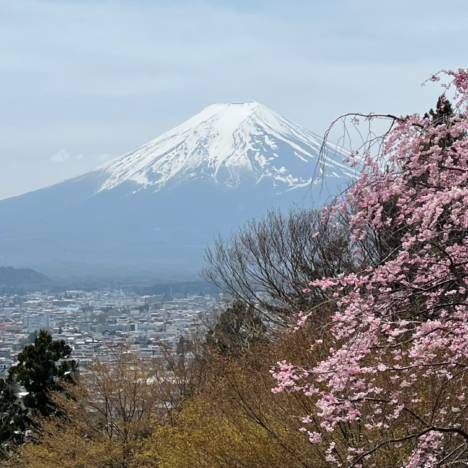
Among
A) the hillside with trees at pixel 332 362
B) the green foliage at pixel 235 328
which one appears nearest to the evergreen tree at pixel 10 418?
the hillside with trees at pixel 332 362

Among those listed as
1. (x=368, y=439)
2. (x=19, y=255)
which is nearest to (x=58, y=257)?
(x=19, y=255)

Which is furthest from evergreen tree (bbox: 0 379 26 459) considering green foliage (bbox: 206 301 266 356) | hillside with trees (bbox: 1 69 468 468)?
green foliage (bbox: 206 301 266 356)

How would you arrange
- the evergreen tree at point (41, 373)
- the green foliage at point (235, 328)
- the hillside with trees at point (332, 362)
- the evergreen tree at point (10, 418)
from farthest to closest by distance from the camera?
the evergreen tree at point (41, 373) → the green foliage at point (235, 328) → the evergreen tree at point (10, 418) → the hillside with trees at point (332, 362)

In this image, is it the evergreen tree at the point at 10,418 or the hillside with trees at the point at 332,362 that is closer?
the hillside with trees at the point at 332,362

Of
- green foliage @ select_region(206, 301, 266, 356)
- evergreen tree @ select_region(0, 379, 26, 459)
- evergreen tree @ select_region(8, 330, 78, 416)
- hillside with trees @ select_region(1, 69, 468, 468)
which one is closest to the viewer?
hillside with trees @ select_region(1, 69, 468, 468)

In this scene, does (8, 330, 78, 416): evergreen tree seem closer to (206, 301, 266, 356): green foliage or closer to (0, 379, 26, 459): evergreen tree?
(0, 379, 26, 459): evergreen tree

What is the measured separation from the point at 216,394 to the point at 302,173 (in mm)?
176348

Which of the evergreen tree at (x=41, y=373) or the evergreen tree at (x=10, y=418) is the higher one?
the evergreen tree at (x=41, y=373)

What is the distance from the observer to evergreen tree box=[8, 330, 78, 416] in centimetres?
2016

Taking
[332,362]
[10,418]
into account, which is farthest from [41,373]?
[332,362]

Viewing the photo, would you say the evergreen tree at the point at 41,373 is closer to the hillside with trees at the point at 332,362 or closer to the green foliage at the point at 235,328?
the hillside with trees at the point at 332,362

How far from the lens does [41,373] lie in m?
20.4

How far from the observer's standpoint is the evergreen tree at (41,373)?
20156mm

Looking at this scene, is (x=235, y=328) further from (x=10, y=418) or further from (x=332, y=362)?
(x=332, y=362)
